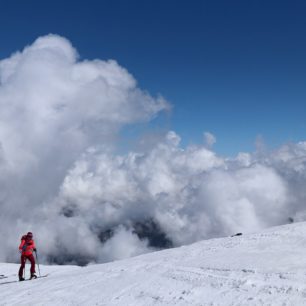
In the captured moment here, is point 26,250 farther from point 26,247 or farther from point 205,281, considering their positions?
point 205,281

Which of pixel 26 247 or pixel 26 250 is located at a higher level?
pixel 26 247

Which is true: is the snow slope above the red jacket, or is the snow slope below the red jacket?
below

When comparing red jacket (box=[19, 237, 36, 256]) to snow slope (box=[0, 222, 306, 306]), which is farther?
red jacket (box=[19, 237, 36, 256])

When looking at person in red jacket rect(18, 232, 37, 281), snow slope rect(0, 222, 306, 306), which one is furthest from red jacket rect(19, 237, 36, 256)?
snow slope rect(0, 222, 306, 306)

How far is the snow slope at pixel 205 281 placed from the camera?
1030 centimetres

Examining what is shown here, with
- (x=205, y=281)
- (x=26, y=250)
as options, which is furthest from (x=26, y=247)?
(x=205, y=281)

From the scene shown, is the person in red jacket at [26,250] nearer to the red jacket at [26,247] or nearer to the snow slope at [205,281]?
the red jacket at [26,247]

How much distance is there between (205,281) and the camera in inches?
477

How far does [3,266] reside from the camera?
31344 millimetres

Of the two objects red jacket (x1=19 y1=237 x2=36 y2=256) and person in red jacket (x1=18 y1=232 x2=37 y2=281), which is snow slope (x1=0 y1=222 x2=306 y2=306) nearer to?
person in red jacket (x1=18 y1=232 x2=37 y2=281)

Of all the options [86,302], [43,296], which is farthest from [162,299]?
Answer: [43,296]

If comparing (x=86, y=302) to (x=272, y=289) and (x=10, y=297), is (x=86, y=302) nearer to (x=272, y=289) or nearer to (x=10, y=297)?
(x=10, y=297)

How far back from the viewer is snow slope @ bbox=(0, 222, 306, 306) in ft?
33.8

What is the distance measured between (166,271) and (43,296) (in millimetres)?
4666
